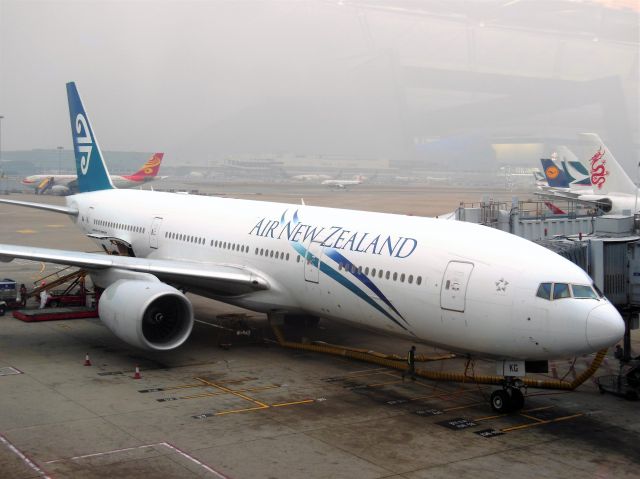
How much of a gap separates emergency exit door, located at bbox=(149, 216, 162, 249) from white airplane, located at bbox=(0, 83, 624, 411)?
0.05 metres

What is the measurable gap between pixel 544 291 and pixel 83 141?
24.3 metres

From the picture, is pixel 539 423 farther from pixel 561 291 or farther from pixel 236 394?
pixel 236 394

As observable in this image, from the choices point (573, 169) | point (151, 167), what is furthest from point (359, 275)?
point (151, 167)

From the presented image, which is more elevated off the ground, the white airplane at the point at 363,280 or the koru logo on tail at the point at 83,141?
the koru logo on tail at the point at 83,141

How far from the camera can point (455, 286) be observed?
50.2ft

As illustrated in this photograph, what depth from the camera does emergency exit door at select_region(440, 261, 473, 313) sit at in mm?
15141

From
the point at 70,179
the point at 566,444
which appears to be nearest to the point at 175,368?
the point at 566,444

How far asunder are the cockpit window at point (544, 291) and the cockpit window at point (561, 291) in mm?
110

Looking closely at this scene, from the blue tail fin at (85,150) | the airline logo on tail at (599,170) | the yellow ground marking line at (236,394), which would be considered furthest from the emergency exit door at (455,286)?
the airline logo on tail at (599,170)

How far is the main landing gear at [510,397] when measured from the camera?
1509cm

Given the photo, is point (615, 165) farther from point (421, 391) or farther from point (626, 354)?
point (421, 391)

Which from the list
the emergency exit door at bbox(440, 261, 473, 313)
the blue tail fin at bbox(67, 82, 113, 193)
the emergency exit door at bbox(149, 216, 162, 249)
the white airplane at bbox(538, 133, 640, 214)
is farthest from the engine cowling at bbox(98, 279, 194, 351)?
the white airplane at bbox(538, 133, 640, 214)

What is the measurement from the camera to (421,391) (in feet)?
55.4

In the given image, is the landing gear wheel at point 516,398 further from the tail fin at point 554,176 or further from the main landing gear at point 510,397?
the tail fin at point 554,176
